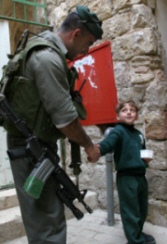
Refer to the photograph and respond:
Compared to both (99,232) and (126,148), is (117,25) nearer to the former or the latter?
(126,148)

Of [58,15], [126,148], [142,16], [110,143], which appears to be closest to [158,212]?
[126,148]

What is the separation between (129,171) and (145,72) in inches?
43.9

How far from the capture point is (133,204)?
2.15 m

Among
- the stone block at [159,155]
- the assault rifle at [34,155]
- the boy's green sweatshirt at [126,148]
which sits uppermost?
the assault rifle at [34,155]

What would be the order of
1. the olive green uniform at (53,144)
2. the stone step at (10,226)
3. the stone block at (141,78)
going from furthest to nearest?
the stone block at (141,78) < the stone step at (10,226) < the olive green uniform at (53,144)

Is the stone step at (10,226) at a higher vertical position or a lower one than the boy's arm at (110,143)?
lower

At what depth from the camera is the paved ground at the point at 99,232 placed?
7.86 feet

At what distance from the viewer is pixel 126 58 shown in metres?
2.84

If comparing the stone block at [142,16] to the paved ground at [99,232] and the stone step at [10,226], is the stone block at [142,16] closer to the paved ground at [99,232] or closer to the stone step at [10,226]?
the paved ground at [99,232]

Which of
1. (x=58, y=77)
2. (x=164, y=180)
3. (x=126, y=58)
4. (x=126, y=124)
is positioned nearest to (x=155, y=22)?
(x=126, y=58)

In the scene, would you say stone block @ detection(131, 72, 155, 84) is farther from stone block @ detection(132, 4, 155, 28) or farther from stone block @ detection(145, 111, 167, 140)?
stone block @ detection(132, 4, 155, 28)

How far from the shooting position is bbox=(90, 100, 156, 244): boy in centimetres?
212

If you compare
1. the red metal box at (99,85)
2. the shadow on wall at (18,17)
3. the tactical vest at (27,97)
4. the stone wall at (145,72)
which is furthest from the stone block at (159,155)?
the shadow on wall at (18,17)

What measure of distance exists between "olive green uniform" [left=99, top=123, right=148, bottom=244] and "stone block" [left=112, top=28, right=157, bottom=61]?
90 centimetres
